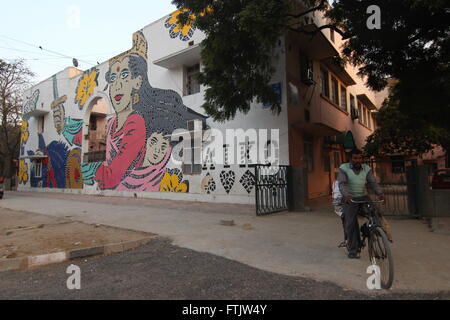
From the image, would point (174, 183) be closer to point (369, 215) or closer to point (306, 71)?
point (306, 71)

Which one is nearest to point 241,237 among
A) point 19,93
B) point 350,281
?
point 350,281

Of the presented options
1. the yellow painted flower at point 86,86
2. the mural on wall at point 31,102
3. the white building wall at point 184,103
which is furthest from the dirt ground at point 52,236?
the mural on wall at point 31,102

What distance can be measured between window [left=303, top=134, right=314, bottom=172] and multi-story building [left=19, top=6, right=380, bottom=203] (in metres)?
0.05

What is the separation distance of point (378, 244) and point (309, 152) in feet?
31.4

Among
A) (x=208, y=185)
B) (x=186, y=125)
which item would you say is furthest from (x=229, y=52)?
(x=208, y=185)

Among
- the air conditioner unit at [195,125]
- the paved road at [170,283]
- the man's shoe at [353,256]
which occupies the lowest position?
the paved road at [170,283]

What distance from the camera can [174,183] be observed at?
559 inches

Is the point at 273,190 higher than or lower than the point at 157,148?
lower

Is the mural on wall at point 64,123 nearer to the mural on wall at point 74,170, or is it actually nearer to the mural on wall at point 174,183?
the mural on wall at point 74,170

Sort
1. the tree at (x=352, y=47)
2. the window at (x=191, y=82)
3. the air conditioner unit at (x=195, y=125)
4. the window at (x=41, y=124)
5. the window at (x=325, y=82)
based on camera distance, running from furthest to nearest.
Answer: the window at (x=41, y=124) → the window at (x=325, y=82) → the window at (x=191, y=82) → the air conditioner unit at (x=195, y=125) → the tree at (x=352, y=47)

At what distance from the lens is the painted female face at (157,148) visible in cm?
1472

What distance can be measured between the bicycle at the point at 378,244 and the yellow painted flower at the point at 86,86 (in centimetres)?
1994

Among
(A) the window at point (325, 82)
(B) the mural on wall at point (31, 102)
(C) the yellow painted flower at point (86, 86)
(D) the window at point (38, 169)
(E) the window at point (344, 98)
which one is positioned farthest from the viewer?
Result: (B) the mural on wall at point (31, 102)

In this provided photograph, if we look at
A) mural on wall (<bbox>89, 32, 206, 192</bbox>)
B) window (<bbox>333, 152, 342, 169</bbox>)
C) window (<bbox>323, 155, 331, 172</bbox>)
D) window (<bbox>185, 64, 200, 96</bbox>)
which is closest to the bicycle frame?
mural on wall (<bbox>89, 32, 206, 192</bbox>)
